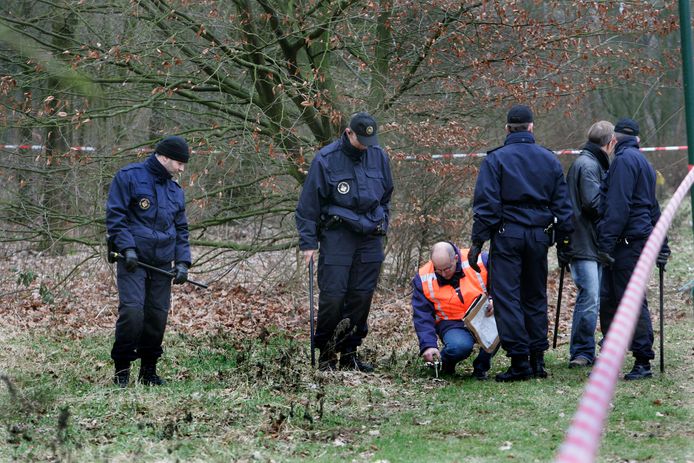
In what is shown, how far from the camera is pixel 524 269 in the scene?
730cm

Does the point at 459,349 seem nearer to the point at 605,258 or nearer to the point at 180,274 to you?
the point at 605,258

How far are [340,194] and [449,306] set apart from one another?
129 centimetres

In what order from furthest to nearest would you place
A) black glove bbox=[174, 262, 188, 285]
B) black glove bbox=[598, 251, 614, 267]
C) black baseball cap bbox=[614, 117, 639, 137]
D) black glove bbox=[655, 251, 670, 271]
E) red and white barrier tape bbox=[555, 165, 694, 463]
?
black glove bbox=[655, 251, 670, 271] < black baseball cap bbox=[614, 117, 639, 137] < black glove bbox=[174, 262, 188, 285] < black glove bbox=[598, 251, 614, 267] < red and white barrier tape bbox=[555, 165, 694, 463]

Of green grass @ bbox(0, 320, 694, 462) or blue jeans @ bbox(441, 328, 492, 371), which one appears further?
blue jeans @ bbox(441, 328, 492, 371)

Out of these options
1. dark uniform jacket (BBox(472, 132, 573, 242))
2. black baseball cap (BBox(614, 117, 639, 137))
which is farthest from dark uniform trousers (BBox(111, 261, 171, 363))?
black baseball cap (BBox(614, 117, 639, 137))

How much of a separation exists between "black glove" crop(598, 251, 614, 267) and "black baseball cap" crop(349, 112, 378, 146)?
2038 millimetres

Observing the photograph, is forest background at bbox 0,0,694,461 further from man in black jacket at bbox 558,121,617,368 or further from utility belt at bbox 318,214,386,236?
man in black jacket at bbox 558,121,617,368

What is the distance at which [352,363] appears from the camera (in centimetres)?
779

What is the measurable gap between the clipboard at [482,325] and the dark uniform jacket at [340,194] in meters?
1.07

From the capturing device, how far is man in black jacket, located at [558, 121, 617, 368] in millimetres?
7719

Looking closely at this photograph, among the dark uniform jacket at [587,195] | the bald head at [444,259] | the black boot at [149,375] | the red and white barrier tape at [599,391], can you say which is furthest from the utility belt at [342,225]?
the red and white barrier tape at [599,391]

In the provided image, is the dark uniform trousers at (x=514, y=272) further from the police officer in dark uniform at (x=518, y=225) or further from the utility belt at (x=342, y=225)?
the utility belt at (x=342, y=225)

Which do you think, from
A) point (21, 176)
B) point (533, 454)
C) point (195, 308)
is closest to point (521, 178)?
point (533, 454)

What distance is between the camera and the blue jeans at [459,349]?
24.1ft
